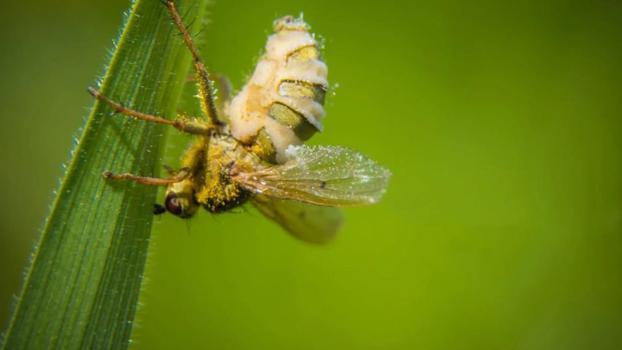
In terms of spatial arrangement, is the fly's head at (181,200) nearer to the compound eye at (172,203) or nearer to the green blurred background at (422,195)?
the compound eye at (172,203)

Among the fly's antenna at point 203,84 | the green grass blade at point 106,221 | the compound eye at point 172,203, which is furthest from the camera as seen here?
the compound eye at point 172,203

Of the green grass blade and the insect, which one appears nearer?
the green grass blade

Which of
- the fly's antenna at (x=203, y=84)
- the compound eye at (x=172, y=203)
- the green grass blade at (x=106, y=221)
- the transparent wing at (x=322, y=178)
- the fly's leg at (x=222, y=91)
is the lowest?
the green grass blade at (x=106, y=221)

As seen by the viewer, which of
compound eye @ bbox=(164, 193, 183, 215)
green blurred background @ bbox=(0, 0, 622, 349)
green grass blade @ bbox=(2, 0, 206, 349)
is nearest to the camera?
green grass blade @ bbox=(2, 0, 206, 349)

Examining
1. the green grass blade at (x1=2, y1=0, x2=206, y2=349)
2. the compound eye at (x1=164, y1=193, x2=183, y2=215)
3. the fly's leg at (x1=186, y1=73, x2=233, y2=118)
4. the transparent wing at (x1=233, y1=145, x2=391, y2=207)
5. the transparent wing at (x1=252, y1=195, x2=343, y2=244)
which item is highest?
the fly's leg at (x1=186, y1=73, x2=233, y2=118)

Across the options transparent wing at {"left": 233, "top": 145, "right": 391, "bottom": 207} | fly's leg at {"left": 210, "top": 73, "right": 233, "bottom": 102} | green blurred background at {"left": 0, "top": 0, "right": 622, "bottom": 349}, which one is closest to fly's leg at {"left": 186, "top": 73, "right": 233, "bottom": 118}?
fly's leg at {"left": 210, "top": 73, "right": 233, "bottom": 102}

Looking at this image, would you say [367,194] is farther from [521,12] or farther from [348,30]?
[521,12]

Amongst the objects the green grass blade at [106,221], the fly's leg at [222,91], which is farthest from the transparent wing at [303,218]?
the green grass blade at [106,221]

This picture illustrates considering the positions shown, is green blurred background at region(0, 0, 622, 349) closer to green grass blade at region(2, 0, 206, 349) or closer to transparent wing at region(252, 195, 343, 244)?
transparent wing at region(252, 195, 343, 244)
